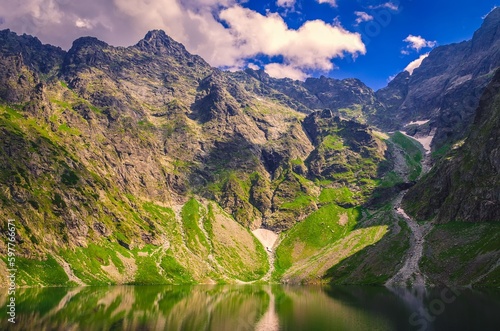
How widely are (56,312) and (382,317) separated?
7347cm

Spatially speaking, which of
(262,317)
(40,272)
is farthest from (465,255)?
(40,272)

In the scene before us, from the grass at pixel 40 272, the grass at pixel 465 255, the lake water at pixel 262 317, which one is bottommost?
the grass at pixel 40 272

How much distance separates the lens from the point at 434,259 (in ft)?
587

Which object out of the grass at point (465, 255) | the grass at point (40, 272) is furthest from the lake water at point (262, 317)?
the grass at point (40, 272)

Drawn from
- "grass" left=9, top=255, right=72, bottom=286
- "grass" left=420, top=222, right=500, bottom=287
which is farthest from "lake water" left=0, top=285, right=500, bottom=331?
"grass" left=9, top=255, right=72, bottom=286

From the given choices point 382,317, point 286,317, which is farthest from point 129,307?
point 382,317

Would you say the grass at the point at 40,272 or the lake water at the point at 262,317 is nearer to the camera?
the lake water at the point at 262,317

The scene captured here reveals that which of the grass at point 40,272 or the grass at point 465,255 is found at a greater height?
the grass at point 465,255

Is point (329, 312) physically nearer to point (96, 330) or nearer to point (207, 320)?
point (207, 320)

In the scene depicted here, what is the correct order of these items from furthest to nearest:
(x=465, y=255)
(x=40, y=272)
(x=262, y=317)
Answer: (x=40, y=272), (x=465, y=255), (x=262, y=317)

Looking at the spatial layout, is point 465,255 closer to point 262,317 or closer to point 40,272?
point 262,317

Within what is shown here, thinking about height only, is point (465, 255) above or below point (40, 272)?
above

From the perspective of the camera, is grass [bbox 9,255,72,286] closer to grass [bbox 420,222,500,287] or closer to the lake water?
the lake water

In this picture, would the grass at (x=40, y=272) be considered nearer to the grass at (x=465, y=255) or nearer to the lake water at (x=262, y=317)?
the lake water at (x=262, y=317)
